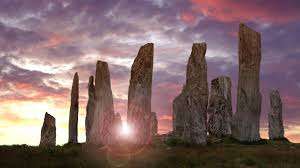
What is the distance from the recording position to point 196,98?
4097cm

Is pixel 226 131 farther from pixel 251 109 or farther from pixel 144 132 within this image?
pixel 144 132

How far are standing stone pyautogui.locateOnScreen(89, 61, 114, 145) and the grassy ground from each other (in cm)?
654

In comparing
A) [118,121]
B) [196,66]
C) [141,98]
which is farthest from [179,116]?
[118,121]

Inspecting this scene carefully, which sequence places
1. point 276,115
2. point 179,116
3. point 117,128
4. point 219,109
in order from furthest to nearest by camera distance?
point 276,115 → point 219,109 → point 117,128 → point 179,116

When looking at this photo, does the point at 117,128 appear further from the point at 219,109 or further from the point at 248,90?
the point at 248,90

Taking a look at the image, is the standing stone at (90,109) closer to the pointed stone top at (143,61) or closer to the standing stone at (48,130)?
the standing stone at (48,130)

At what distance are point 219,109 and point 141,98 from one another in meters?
13.5

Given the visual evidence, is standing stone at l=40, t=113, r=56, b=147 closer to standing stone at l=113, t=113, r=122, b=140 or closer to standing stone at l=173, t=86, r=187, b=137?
standing stone at l=113, t=113, r=122, b=140

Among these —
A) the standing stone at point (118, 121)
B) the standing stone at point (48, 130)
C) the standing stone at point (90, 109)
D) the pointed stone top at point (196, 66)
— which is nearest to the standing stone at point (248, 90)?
the pointed stone top at point (196, 66)

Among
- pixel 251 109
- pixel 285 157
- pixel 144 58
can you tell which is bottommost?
pixel 285 157

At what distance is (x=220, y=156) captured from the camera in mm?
34156

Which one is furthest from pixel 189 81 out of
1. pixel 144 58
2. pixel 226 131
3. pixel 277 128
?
pixel 277 128

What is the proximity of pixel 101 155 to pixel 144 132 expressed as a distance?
5.10 meters

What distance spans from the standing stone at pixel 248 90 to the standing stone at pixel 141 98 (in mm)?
8281
